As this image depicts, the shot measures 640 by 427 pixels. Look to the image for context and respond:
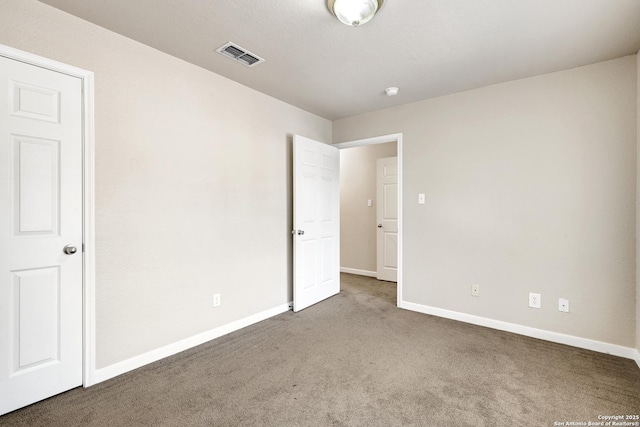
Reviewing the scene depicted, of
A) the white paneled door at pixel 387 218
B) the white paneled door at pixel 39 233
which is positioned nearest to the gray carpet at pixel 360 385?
the white paneled door at pixel 39 233

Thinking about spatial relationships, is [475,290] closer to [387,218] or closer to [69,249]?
[387,218]

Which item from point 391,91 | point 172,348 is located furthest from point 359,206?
point 172,348

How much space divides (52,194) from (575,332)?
13.7ft

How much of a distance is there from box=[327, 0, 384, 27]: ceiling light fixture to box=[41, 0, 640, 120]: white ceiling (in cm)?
9

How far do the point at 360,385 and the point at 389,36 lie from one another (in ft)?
8.10

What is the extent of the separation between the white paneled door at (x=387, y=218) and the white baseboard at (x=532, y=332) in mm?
1404

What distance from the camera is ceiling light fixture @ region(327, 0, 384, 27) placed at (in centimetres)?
174

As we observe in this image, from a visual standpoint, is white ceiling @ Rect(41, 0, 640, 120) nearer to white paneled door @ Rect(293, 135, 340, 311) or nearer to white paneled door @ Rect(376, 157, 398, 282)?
white paneled door @ Rect(293, 135, 340, 311)

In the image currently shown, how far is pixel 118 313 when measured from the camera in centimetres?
214

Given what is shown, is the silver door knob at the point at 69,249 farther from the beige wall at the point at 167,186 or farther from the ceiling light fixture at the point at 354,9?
the ceiling light fixture at the point at 354,9

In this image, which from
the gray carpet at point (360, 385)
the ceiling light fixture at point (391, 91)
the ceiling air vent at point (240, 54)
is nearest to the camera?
the gray carpet at point (360, 385)

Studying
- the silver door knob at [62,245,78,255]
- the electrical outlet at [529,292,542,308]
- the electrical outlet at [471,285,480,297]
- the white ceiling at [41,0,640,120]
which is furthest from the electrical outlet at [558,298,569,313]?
the silver door knob at [62,245,78,255]

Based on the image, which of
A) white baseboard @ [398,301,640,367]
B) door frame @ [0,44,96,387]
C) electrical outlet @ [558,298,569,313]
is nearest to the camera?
door frame @ [0,44,96,387]

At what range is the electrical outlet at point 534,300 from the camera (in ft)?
9.09
